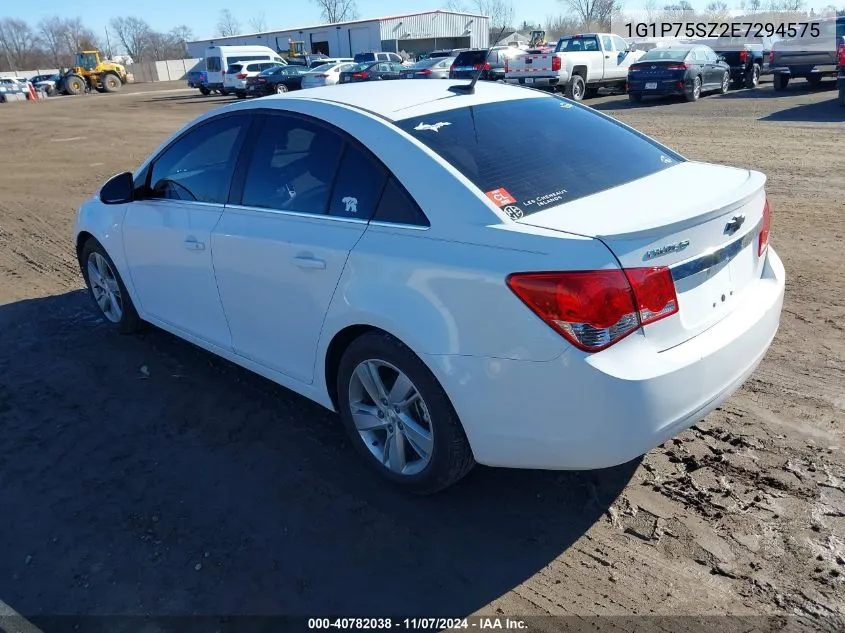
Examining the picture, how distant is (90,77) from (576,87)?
41544mm

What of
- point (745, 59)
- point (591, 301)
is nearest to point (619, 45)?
point (745, 59)

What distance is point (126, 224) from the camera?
15.2 ft

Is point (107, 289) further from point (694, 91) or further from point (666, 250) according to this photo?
point (694, 91)

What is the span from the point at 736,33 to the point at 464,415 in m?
33.1

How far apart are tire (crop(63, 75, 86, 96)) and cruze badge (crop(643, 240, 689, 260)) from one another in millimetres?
54445

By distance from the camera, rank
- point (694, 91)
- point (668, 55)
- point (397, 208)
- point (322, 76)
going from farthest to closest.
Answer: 1. point (322, 76)
2. point (668, 55)
3. point (694, 91)
4. point (397, 208)

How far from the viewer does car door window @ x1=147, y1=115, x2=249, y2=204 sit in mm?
3893

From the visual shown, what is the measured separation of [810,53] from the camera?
19.5 meters

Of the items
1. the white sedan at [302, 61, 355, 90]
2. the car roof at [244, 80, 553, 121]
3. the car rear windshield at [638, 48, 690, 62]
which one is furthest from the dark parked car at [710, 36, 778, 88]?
the car roof at [244, 80, 553, 121]

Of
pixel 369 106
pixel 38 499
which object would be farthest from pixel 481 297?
pixel 38 499

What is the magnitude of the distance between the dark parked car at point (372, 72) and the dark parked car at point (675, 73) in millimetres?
11698

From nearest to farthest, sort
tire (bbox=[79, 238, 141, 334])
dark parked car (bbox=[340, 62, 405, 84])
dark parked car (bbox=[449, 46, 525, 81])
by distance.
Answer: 1. tire (bbox=[79, 238, 141, 334])
2. dark parked car (bbox=[449, 46, 525, 81])
3. dark parked car (bbox=[340, 62, 405, 84])

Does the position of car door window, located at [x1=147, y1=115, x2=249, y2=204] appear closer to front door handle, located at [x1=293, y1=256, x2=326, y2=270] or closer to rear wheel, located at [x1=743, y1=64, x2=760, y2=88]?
front door handle, located at [x1=293, y1=256, x2=326, y2=270]

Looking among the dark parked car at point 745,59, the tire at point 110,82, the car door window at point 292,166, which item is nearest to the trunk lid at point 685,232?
the car door window at point 292,166
